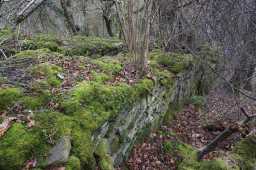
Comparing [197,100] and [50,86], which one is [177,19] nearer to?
[197,100]

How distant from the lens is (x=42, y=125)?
2920 millimetres

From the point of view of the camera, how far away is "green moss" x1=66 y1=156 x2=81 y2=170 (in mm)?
2738

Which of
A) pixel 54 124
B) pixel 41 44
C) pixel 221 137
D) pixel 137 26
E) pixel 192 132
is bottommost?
pixel 192 132

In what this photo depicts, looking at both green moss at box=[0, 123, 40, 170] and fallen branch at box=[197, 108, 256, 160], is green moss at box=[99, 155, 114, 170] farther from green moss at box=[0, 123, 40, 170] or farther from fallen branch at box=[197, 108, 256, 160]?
fallen branch at box=[197, 108, 256, 160]

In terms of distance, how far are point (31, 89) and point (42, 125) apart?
673 millimetres

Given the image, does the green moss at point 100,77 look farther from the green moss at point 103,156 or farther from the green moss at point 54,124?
the green moss at point 54,124

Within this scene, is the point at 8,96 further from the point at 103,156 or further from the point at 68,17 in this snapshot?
Answer: the point at 68,17

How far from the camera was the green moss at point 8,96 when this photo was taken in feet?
10.4

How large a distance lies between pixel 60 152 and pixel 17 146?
0.35 metres

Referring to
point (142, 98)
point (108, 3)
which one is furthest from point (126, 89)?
point (108, 3)

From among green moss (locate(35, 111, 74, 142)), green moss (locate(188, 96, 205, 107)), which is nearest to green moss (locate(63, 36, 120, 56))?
green moss (locate(188, 96, 205, 107))

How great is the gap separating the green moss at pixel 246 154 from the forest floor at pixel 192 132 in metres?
0.21

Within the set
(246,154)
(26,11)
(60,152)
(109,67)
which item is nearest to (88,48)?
(109,67)

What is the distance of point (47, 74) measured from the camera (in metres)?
3.97
